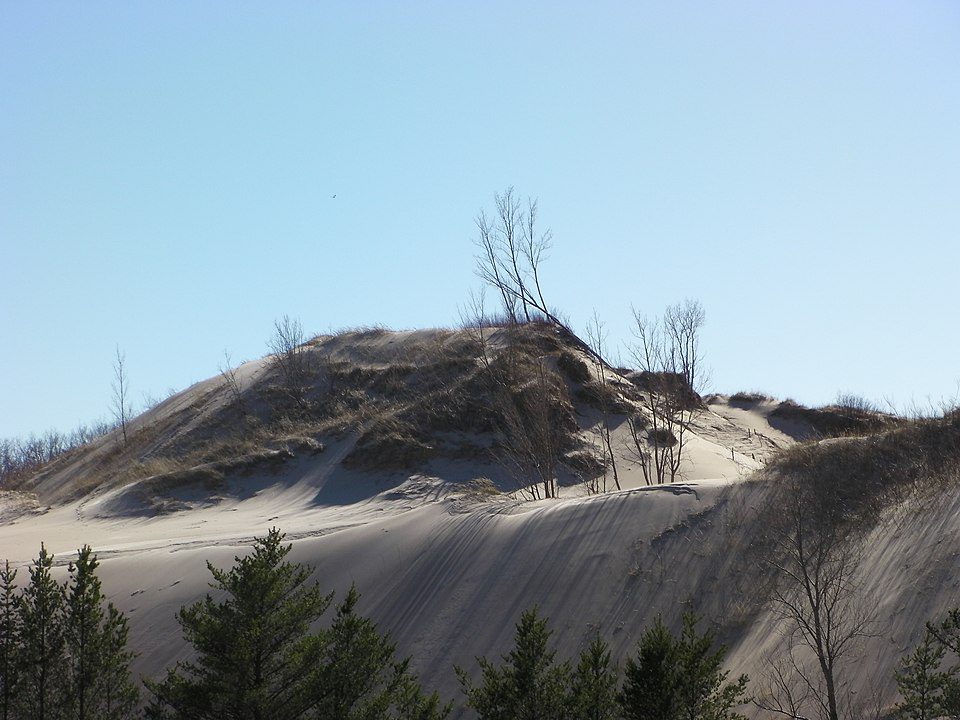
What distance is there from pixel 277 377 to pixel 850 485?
1118 inches

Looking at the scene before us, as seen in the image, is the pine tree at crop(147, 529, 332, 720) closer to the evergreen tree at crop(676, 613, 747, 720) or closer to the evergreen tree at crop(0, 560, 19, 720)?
the evergreen tree at crop(0, 560, 19, 720)

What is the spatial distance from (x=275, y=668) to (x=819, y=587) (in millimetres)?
9688

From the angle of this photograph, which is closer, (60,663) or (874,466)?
(60,663)

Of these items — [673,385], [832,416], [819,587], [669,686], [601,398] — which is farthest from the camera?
[832,416]

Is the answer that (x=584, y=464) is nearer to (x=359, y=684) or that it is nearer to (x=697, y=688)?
(x=359, y=684)

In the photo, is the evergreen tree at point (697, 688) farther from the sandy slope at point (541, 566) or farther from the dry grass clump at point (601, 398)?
the dry grass clump at point (601, 398)

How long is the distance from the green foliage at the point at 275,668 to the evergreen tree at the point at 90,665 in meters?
1.17

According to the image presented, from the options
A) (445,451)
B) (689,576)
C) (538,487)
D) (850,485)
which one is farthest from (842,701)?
(445,451)

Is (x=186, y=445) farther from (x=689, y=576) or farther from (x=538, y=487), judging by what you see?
(x=689, y=576)

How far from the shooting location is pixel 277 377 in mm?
43688

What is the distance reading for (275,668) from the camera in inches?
570

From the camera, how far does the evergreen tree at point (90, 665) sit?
50.4 ft

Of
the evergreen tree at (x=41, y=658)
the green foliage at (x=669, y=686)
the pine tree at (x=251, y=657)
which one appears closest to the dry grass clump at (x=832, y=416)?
the green foliage at (x=669, y=686)

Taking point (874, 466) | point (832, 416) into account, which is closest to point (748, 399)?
point (832, 416)
